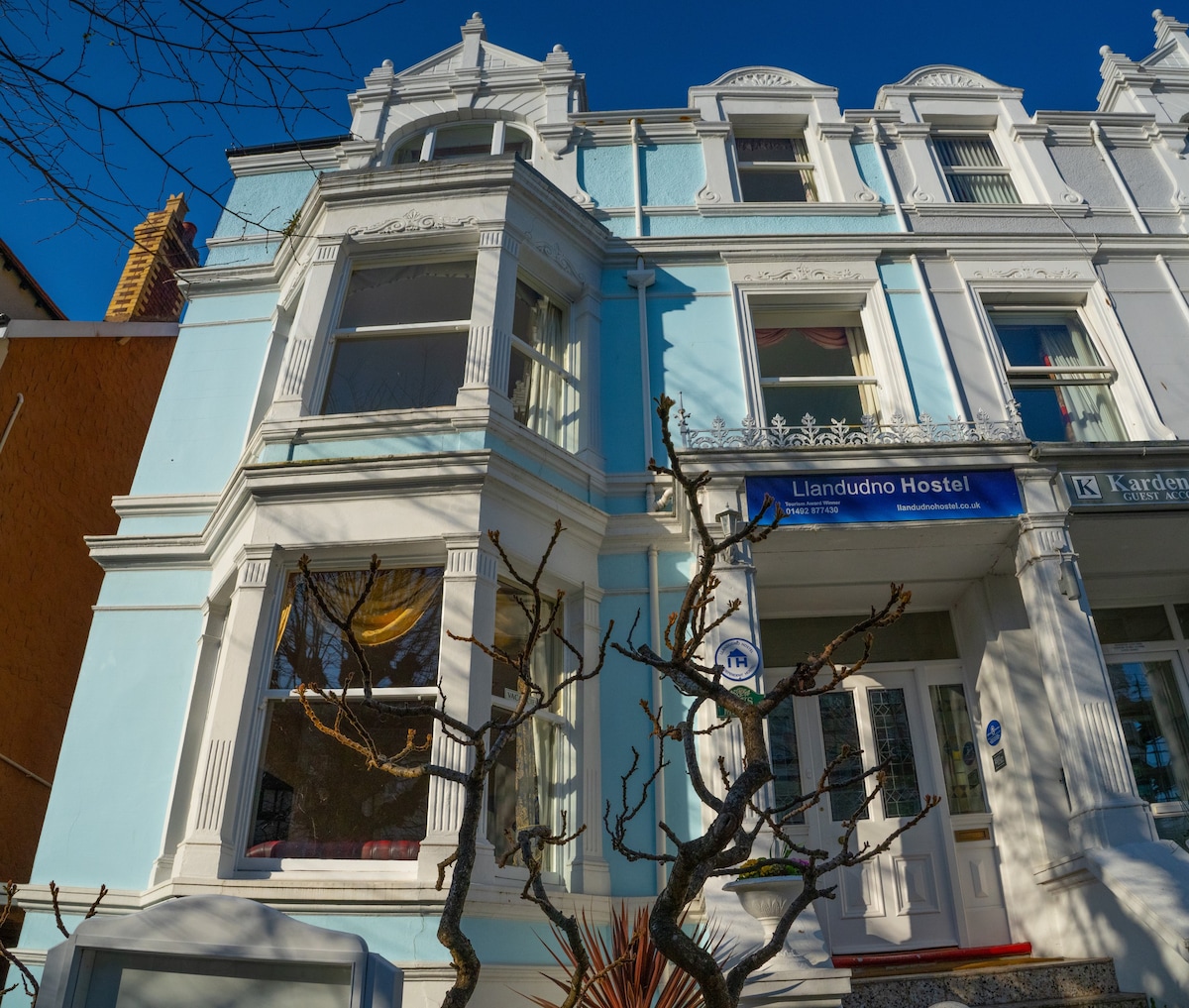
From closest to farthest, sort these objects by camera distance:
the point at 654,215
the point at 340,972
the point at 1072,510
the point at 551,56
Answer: the point at 340,972, the point at 1072,510, the point at 654,215, the point at 551,56

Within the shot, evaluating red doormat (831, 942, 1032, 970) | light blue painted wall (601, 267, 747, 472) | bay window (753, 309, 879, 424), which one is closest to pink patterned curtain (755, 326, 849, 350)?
bay window (753, 309, 879, 424)

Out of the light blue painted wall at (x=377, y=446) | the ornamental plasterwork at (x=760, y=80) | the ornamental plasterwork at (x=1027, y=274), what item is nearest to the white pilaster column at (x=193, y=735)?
the light blue painted wall at (x=377, y=446)

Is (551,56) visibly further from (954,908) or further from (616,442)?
(954,908)

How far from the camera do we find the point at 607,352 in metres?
9.13

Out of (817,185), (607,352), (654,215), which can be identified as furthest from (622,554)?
(817,185)

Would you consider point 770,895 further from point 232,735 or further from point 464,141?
point 464,141

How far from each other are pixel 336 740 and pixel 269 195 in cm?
700

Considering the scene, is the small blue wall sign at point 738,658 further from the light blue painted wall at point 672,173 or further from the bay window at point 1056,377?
the light blue painted wall at point 672,173

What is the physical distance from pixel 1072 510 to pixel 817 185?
5.16 m

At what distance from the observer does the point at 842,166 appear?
34.9 ft

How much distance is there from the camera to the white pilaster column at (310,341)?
304 inches

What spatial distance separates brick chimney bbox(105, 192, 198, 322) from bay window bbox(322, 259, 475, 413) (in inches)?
184

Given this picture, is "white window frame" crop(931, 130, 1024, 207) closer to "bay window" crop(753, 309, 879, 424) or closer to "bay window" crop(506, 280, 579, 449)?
"bay window" crop(753, 309, 879, 424)

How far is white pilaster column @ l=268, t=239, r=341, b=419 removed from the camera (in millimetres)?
7727
